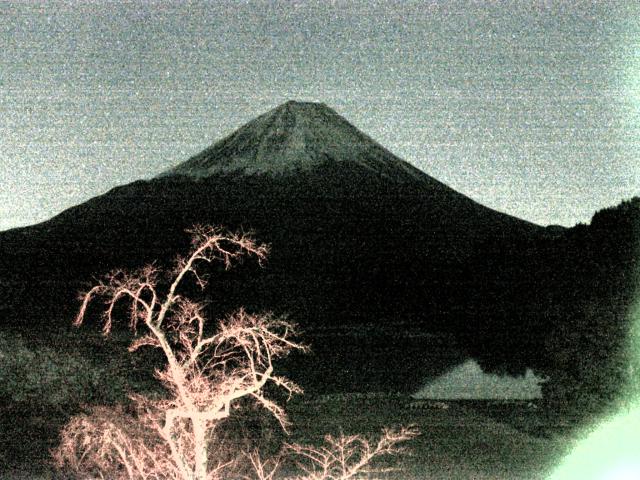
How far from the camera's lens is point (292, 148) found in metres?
165

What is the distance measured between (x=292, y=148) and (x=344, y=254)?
57.7m

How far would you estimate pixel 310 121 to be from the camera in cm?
18062

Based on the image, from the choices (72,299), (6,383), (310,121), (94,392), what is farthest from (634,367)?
(310,121)

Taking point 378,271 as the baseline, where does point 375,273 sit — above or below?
below

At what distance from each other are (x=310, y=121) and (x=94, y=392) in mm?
158845

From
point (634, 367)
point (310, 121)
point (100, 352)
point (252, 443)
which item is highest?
point (310, 121)

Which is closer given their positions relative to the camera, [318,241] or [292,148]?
[318,241]

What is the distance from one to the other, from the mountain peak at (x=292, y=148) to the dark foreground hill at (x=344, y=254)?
0.40 meters

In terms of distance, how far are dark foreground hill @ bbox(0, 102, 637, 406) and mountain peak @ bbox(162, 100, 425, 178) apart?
396 mm

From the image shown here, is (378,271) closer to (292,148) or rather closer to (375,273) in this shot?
(375,273)

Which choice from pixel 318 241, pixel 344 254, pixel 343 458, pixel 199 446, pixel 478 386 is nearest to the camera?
pixel 199 446

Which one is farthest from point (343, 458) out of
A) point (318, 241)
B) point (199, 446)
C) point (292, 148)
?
point (292, 148)

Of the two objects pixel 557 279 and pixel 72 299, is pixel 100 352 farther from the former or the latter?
pixel 72 299

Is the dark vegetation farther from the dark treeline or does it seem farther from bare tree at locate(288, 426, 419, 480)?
bare tree at locate(288, 426, 419, 480)
